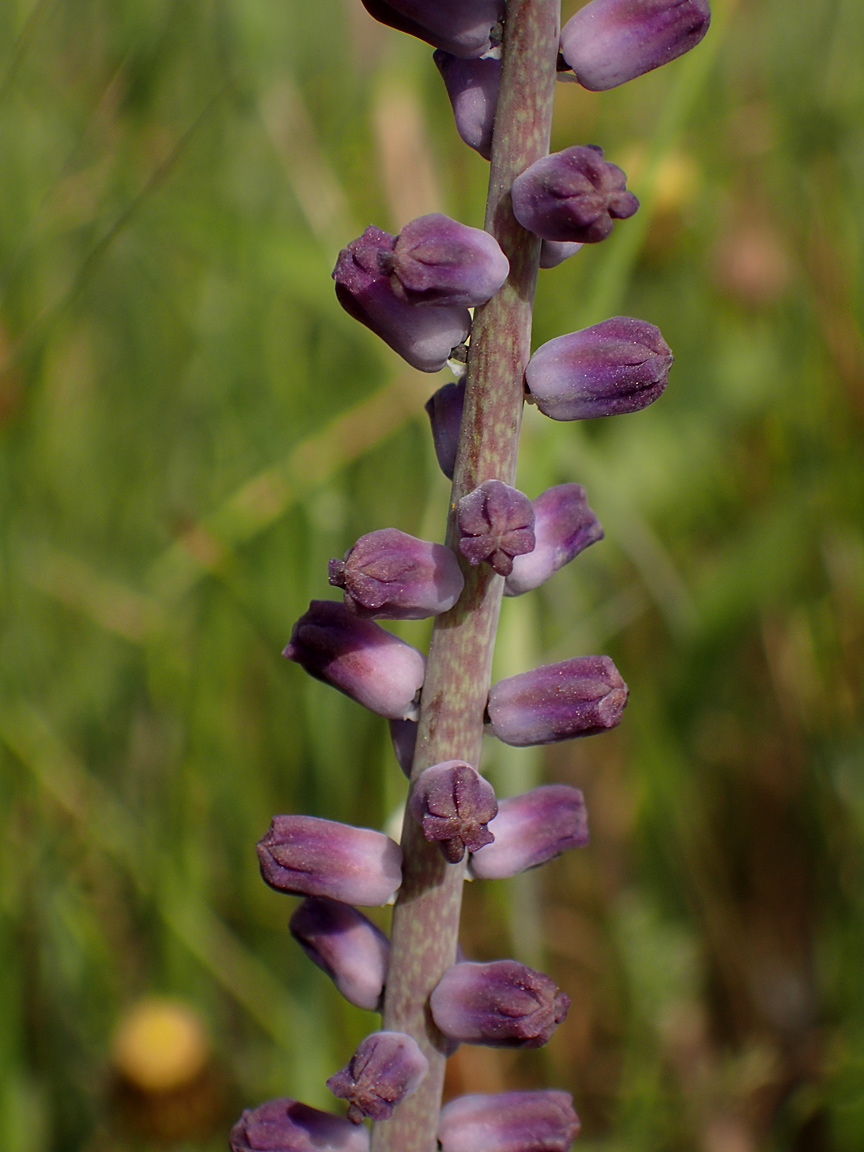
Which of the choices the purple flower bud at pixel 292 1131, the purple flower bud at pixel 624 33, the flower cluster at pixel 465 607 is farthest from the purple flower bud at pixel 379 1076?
the purple flower bud at pixel 624 33

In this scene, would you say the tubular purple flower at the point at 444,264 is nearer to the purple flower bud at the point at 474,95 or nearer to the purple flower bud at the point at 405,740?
the purple flower bud at the point at 474,95

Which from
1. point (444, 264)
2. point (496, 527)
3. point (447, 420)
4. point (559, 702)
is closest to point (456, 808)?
point (559, 702)

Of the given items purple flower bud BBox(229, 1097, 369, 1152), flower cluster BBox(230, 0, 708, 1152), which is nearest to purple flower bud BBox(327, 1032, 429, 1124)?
flower cluster BBox(230, 0, 708, 1152)

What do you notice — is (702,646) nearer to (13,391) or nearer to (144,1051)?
(144,1051)

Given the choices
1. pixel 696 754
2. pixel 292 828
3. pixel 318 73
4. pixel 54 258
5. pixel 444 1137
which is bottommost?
pixel 444 1137

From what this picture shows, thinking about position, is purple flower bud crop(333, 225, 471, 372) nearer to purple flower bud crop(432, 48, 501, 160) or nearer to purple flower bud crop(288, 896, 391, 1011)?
purple flower bud crop(432, 48, 501, 160)

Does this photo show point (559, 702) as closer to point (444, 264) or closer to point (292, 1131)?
point (444, 264)

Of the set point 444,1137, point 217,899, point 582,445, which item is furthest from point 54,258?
point 444,1137
